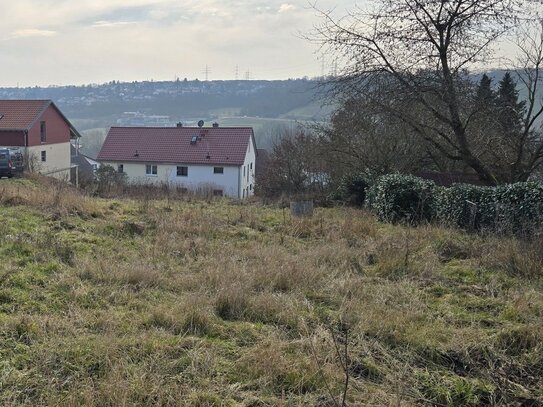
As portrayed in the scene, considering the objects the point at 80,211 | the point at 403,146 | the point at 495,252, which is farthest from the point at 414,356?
the point at 403,146

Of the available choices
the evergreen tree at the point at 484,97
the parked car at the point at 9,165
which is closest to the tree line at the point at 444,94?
the evergreen tree at the point at 484,97

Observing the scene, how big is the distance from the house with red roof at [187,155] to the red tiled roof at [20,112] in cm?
842

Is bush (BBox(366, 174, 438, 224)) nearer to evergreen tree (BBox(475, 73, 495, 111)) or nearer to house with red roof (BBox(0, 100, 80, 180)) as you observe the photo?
evergreen tree (BBox(475, 73, 495, 111))

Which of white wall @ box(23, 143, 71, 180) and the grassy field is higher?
white wall @ box(23, 143, 71, 180)

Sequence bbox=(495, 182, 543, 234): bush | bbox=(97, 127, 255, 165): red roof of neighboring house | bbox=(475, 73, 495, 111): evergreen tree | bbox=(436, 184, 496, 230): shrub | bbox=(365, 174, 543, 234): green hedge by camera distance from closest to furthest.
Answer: bbox=(495, 182, 543, 234): bush, bbox=(365, 174, 543, 234): green hedge, bbox=(436, 184, 496, 230): shrub, bbox=(475, 73, 495, 111): evergreen tree, bbox=(97, 127, 255, 165): red roof of neighboring house

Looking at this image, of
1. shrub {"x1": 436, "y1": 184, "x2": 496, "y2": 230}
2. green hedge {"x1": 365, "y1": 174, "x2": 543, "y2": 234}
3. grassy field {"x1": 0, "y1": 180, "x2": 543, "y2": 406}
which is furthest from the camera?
shrub {"x1": 436, "y1": 184, "x2": 496, "y2": 230}

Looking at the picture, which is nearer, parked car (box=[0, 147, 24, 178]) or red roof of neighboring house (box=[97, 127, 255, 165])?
parked car (box=[0, 147, 24, 178])

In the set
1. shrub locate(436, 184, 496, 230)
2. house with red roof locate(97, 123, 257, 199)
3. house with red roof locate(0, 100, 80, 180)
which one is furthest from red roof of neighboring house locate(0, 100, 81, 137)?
shrub locate(436, 184, 496, 230)

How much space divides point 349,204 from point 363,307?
12645mm

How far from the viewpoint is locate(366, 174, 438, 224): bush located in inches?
475

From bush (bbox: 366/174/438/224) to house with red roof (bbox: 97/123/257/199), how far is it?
90.6 feet

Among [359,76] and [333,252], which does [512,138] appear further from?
[333,252]

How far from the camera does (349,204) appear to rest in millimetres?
17281

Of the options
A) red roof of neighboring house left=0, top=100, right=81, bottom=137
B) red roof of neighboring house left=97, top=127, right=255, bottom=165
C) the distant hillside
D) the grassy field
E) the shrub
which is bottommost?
the grassy field
